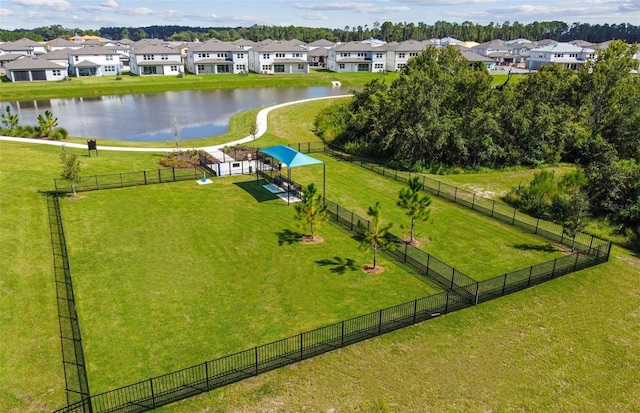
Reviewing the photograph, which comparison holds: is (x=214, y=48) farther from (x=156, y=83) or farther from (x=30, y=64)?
(x=30, y=64)

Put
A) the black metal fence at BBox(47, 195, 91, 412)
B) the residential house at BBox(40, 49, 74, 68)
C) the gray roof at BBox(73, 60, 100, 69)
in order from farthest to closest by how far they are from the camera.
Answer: the gray roof at BBox(73, 60, 100, 69) → the residential house at BBox(40, 49, 74, 68) → the black metal fence at BBox(47, 195, 91, 412)

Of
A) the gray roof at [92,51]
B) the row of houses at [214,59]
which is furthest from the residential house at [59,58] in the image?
the gray roof at [92,51]

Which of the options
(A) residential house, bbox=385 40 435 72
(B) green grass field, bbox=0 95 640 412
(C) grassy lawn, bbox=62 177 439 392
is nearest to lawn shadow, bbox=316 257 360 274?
(C) grassy lawn, bbox=62 177 439 392

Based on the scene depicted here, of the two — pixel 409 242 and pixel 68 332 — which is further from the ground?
pixel 409 242

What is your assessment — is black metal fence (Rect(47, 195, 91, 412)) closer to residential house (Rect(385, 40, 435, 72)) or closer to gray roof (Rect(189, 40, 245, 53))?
gray roof (Rect(189, 40, 245, 53))

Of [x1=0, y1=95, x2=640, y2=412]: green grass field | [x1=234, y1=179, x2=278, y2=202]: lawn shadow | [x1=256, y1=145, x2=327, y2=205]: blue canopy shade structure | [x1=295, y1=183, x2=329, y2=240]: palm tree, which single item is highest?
[x1=256, y1=145, x2=327, y2=205]: blue canopy shade structure

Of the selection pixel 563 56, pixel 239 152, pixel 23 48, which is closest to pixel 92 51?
pixel 23 48
